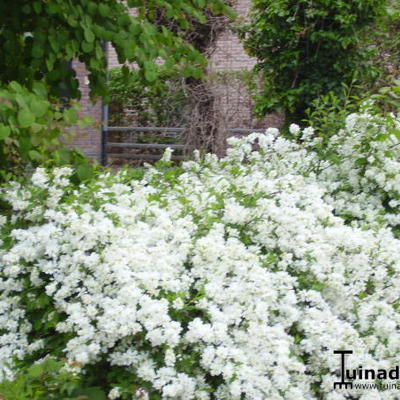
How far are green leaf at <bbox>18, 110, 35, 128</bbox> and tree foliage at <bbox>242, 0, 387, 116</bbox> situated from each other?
4.81 meters

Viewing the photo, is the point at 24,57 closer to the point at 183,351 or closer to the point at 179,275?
the point at 179,275

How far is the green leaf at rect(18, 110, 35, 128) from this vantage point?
2178 millimetres

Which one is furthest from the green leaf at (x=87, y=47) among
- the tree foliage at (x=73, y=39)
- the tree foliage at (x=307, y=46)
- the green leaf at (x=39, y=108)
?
the tree foliage at (x=307, y=46)

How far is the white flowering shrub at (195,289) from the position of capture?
2.10 m

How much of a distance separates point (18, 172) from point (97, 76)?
66.5 inches

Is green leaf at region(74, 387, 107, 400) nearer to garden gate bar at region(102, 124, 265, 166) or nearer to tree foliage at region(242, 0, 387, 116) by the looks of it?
tree foliage at region(242, 0, 387, 116)

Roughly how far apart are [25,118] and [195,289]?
0.99 meters

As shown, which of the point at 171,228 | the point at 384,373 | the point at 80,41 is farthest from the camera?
the point at 80,41

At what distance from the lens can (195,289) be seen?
2.45 meters

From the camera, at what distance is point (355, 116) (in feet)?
11.9

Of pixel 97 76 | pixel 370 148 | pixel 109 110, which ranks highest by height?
pixel 97 76

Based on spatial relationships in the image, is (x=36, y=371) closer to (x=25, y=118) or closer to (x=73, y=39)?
(x=25, y=118)

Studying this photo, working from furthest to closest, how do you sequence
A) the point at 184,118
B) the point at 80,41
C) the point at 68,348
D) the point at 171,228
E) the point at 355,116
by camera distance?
the point at 184,118 < the point at 355,116 < the point at 80,41 < the point at 171,228 < the point at 68,348

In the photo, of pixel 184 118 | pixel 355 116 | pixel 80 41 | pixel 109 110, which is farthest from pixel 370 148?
pixel 109 110
